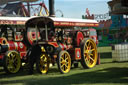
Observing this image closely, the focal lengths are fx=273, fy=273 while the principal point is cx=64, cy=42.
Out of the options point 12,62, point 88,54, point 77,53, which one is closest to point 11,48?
point 12,62

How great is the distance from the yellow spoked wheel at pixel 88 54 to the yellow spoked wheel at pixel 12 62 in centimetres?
236

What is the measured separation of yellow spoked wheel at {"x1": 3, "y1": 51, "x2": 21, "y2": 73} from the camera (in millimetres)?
9414

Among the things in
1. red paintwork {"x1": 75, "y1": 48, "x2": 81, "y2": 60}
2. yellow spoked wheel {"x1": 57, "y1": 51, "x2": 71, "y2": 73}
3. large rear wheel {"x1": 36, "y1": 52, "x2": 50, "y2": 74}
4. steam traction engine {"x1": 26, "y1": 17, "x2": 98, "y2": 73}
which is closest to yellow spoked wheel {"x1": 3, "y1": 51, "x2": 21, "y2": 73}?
steam traction engine {"x1": 26, "y1": 17, "x2": 98, "y2": 73}

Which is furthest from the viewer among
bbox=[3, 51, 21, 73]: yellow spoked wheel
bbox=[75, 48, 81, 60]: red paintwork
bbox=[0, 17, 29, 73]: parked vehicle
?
bbox=[75, 48, 81, 60]: red paintwork

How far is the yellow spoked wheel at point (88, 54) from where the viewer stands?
9859mm

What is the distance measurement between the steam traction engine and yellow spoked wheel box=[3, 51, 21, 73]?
84 centimetres

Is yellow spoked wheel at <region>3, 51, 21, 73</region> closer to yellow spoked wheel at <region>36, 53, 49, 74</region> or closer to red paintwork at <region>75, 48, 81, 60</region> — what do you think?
yellow spoked wheel at <region>36, 53, 49, 74</region>

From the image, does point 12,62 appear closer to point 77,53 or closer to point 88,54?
point 77,53

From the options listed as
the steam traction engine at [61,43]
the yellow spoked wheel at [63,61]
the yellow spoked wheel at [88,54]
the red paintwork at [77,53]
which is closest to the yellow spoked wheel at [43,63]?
the steam traction engine at [61,43]

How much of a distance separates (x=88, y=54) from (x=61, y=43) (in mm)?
1134


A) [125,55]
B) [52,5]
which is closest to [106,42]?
[52,5]

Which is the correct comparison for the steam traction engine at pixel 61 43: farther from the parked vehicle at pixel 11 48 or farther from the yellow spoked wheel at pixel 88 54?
the parked vehicle at pixel 11 48

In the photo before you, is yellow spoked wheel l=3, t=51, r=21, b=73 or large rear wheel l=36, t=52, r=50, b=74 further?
yellow spoked wheel l=3, t=51, r=21, b=73

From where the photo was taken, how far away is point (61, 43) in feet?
32.8
